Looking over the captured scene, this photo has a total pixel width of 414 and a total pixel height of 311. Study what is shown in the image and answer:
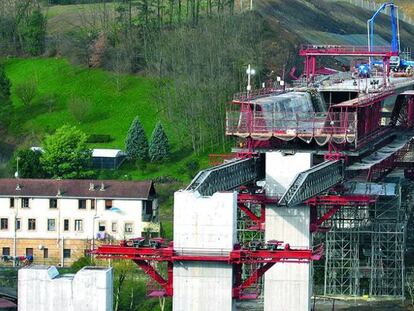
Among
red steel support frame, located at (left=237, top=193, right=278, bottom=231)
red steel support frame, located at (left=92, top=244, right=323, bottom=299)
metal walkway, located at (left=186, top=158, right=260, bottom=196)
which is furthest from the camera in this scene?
red steel support frame, located at (left=237, top=193, right=278, bottom=231)

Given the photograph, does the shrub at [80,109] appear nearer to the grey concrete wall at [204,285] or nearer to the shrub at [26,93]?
the shrub at [26,93]

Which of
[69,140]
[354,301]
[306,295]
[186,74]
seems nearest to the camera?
[306,295]

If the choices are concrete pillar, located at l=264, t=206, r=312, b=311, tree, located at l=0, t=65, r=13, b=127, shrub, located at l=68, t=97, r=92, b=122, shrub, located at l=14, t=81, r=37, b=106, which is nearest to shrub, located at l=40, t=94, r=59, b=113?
shrub, located at l=14, t=81, r=37, b=106

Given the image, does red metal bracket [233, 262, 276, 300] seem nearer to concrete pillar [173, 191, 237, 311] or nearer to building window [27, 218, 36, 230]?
concrete pillar [173, 191, 237, 311]

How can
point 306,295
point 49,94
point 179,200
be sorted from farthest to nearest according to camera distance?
point 49,94
point 306,295
point 179,200

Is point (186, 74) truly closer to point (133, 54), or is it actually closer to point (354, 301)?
point (133, 54)

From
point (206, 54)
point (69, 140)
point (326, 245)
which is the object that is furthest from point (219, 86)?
point (326, 245)

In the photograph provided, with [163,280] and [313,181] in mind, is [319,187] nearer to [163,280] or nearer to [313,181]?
[313,181]
